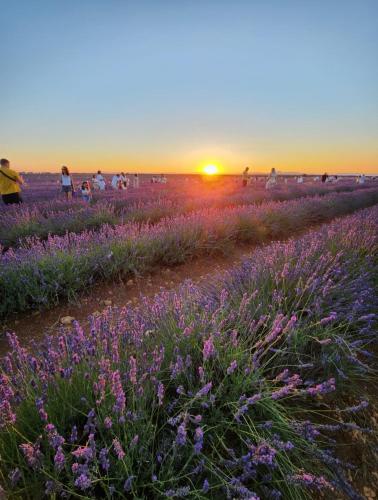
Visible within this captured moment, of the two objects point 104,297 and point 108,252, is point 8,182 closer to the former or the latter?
point 108,252

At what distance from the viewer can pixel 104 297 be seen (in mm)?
3566

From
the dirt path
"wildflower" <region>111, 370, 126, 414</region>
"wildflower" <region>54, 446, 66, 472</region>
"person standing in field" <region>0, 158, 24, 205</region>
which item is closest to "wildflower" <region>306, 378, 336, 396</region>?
"wildflower" <region>111, 370, 126, 414</region>

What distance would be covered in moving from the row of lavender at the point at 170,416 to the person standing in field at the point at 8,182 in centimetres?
717

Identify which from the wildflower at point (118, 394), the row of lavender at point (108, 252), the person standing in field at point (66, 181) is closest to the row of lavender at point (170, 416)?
the wildflower at point (118, 394)

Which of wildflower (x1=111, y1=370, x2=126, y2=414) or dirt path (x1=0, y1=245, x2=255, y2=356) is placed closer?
wildflower (x1=111, y1=370, x2=126, y2=414)

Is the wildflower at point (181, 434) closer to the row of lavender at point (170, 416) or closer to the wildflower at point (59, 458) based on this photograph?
the row of lavender at point (170, 416)

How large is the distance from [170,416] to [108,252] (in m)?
2.88

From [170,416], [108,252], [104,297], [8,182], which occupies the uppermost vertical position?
[8,182]

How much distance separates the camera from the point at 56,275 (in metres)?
3.43

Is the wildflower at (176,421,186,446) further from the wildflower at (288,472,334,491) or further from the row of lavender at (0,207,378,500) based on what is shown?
the wildflower at (288,472,334,491)

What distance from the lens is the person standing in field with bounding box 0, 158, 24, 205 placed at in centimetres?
724

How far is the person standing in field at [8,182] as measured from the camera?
23.8 feet

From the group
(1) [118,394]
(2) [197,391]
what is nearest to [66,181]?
(2) [197,391]

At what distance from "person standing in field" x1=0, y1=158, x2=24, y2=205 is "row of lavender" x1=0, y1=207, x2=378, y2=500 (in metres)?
7.17
